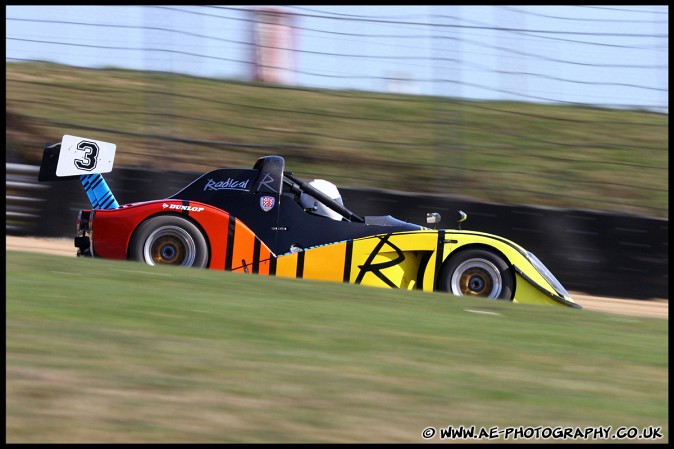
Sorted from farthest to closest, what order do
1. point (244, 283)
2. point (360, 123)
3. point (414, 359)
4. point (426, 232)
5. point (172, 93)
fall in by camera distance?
1. point (360, 123)
2. point (172, 93)
3. point (426, 232)
4. point (244, 283)
5. point (414, 359)

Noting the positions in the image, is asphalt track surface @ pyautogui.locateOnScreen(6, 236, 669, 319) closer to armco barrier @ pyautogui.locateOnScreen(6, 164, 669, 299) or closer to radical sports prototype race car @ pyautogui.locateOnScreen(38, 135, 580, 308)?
armco barrier @ pyautogui.locateOnScreen(6, 164, 669, 299)

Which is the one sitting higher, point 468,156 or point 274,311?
point 468,156

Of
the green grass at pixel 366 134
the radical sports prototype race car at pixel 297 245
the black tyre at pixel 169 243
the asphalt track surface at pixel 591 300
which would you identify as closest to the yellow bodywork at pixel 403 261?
the radical sports prototype race car at pixel 297 245

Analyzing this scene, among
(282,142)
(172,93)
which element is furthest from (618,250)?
(172,93)

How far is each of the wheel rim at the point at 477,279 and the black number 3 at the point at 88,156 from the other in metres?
3.47

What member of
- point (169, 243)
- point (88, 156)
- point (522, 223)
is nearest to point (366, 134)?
point (522, 223)

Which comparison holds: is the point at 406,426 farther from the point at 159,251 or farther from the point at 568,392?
the point at 159,251

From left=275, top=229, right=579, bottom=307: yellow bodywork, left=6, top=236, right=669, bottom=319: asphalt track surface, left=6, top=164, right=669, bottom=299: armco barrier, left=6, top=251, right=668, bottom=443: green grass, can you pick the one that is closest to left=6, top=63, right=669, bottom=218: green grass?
left=6, top=164, right=669, bottom=299: armco barrier

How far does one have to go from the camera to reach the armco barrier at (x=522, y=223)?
31.7 feet

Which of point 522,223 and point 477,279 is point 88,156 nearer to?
point 477,279

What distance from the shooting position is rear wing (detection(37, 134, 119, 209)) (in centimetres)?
841

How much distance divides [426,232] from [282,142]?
14.3 feet

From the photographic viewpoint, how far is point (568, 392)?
419 centimetres

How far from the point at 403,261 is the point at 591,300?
266 centimetres
